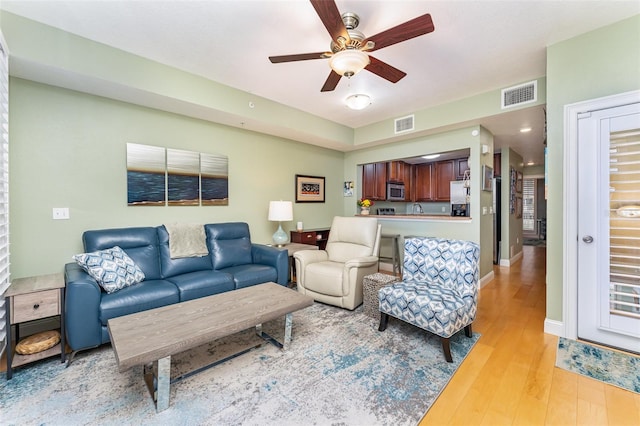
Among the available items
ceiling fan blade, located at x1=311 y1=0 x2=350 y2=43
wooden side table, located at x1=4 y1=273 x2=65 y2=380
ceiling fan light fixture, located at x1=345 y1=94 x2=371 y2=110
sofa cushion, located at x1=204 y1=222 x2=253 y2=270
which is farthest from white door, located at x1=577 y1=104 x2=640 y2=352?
wooden side table, located at x1=4 y1=273 x2=65 y2=380

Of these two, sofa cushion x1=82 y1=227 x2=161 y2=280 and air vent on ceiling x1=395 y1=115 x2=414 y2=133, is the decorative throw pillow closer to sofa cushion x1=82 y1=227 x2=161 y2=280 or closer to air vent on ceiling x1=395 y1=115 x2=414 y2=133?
sofa cushion x1=82 y1=227 x2=161 y2=280

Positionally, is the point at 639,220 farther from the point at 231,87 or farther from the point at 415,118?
the point at 231,87

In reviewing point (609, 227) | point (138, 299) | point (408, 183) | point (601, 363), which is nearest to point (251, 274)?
point (138, 299)

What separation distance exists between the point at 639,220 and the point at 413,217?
2.68 metres

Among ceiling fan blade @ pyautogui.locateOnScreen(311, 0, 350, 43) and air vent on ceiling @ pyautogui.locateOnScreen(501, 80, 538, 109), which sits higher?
air vent on ceiling @ pyautogui.locateOnScreen(501, 80, 538, 109)

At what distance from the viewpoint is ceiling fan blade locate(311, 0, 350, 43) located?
1.56 meters

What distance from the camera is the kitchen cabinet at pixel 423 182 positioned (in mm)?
6805

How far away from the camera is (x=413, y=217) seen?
4676 millimetres

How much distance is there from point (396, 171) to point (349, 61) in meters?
4.55

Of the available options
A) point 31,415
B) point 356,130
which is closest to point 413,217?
point 356,130

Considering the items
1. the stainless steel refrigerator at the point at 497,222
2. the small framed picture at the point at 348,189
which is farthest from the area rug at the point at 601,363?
the small framed picture at the point at 348,189

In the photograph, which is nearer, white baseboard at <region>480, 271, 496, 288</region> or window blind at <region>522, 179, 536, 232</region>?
white baseboard at <region>480, 271, 496, 288</region>

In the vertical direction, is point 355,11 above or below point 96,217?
above

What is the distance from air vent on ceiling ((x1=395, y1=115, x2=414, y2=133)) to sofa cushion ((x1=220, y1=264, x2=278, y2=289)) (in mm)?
2890
